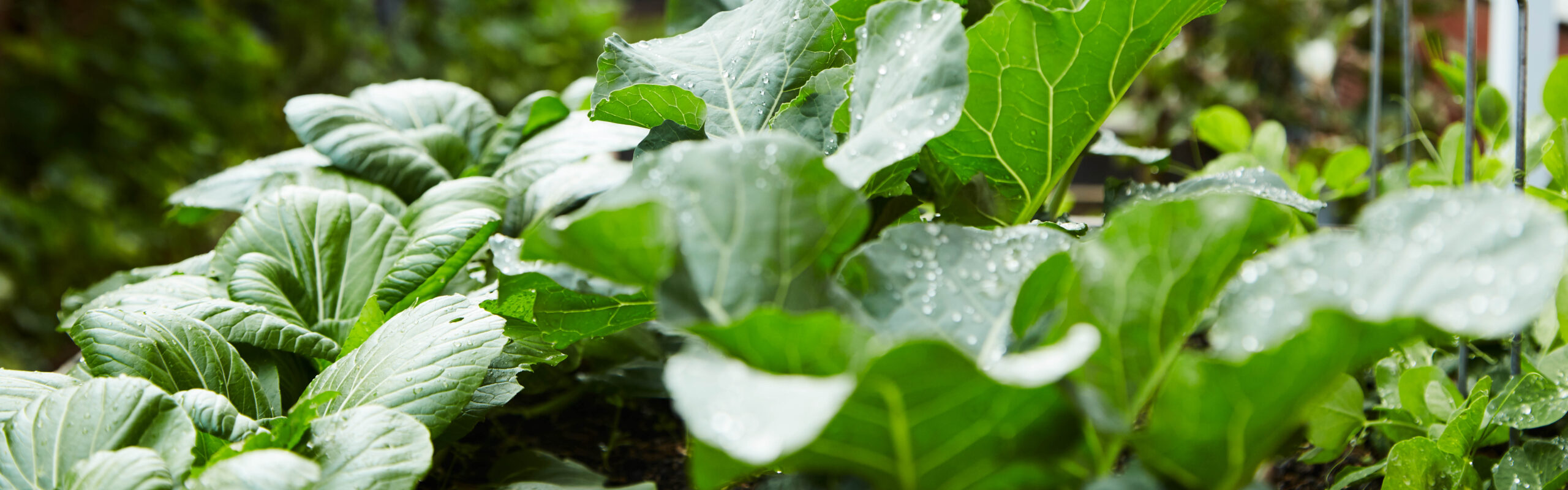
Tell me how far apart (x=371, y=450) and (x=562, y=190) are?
313 mm

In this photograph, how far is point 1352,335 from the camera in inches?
8.4

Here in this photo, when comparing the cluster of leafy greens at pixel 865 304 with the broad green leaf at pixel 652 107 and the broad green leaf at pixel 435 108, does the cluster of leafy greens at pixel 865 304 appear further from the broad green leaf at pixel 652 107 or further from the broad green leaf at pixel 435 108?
the broad green leaf at pixel 435 108

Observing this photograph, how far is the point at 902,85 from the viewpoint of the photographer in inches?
12.8

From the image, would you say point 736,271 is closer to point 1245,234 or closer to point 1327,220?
point 1245,234

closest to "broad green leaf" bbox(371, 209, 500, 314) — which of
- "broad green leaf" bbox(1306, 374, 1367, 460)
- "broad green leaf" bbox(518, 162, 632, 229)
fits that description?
"broad green leaf" bbox(518, 162, 632, 229)

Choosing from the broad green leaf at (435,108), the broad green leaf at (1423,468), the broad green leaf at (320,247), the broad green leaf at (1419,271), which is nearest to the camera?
the broad green leaf at (1419,271)

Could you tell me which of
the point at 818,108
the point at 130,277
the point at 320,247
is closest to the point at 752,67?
the point at 818,108

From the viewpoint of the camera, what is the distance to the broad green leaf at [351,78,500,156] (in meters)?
0.76

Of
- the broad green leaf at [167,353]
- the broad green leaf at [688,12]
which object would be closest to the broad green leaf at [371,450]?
the broad green leaf at [167,353]

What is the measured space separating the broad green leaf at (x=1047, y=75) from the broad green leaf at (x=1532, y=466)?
0.81 ft

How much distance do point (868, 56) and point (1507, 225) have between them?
20cm

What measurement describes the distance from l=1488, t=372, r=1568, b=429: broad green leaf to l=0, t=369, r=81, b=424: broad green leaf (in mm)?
608

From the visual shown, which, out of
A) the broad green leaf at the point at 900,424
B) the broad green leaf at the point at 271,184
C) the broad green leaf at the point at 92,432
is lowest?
the broad green leaf at the point at 271,184

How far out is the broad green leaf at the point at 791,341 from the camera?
0.23m
